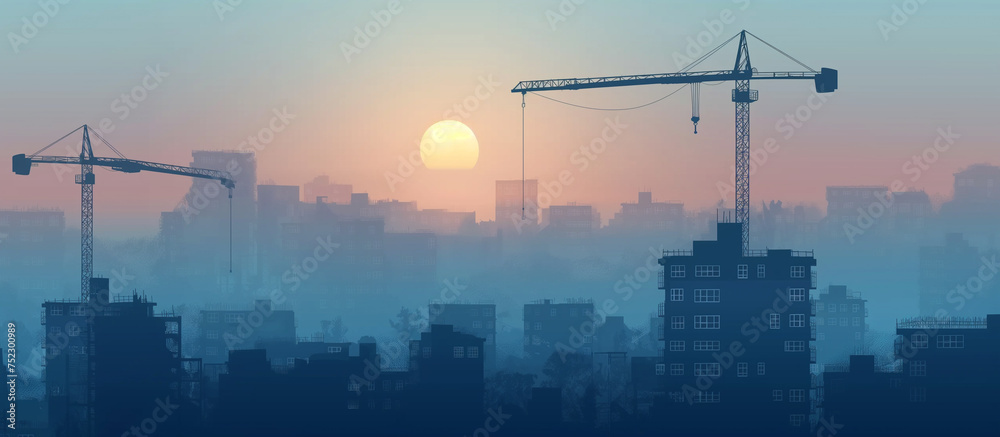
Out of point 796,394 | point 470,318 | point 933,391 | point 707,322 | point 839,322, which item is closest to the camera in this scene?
point 933,391

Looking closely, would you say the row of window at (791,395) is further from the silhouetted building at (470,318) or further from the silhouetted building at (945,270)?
the silhouetted building at (945,270)

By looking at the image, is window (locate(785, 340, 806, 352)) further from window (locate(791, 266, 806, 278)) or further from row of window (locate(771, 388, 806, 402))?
window (locate(791, 266, 806, 278))

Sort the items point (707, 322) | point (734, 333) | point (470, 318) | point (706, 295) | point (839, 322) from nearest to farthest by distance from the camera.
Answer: point (734, 333) < point (706, 295) < point (707, 322) < point (470, 318) < point (839, 322)

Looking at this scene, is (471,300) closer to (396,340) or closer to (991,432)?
(396,340)

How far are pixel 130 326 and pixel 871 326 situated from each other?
15237cm

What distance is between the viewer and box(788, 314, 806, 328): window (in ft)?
210

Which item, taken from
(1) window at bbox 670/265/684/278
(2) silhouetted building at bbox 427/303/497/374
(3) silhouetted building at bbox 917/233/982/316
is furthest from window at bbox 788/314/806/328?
(3) silhouetted building at bbox 917/233/982/316

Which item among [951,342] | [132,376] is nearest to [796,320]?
[951,342]

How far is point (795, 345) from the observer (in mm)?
64000

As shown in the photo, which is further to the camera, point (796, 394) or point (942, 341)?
point (942, 341)

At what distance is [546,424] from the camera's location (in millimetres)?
65250

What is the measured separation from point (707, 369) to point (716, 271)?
201 inches

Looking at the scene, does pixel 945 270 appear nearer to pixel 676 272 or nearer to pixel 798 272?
pixel 798 272

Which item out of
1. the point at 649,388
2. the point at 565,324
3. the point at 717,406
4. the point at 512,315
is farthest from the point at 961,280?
the point at 717,406
